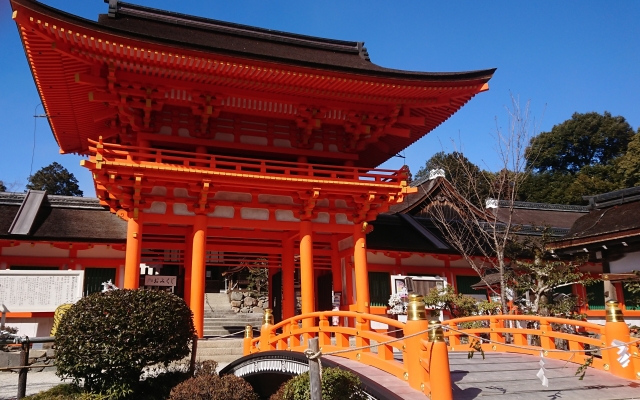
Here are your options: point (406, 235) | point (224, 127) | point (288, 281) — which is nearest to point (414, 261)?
point (406, 235)

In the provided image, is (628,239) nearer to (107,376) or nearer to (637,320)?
(637,320)

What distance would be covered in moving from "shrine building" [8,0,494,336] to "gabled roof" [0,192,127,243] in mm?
896

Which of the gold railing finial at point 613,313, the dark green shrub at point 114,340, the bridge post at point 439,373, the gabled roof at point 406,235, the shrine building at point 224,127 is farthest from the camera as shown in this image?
the gabled roof at point 406,235

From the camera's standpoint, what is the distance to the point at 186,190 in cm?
1309

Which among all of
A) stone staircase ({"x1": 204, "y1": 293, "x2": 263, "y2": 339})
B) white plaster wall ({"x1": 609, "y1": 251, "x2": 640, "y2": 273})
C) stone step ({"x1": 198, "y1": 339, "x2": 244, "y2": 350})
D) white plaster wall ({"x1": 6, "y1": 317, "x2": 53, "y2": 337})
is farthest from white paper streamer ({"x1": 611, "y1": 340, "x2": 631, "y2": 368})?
stone staircase ({"x1": 204, "y1": 293, "x2": 263, "y2": 339})

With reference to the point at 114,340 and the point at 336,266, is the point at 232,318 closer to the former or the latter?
the point at 336,266

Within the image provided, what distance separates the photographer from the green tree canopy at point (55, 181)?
5641 centimetres

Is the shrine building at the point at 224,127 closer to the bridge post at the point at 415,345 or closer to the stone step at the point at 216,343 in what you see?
the stone step at the point at 216,343

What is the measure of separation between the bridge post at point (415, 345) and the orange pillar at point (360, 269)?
24.1ft

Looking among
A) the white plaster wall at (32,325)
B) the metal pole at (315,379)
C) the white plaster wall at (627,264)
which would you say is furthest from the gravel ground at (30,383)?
the white plaster wall at (627,264)

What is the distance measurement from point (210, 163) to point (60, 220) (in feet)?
21.5

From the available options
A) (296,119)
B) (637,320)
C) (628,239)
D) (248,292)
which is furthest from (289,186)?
(248,292)

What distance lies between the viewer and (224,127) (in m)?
14.1

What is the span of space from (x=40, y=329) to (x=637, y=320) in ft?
60.5
